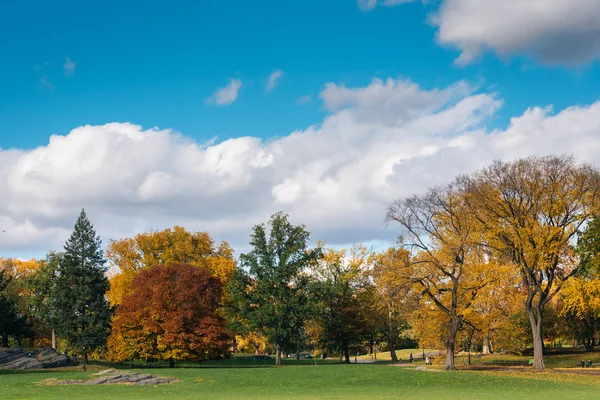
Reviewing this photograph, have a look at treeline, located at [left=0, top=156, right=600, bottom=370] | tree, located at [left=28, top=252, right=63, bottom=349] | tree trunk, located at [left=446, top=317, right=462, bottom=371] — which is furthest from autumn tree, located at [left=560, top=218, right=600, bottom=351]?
tree, located at [left=28, top=252, right=63, bottom=349]

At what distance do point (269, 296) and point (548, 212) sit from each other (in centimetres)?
3225

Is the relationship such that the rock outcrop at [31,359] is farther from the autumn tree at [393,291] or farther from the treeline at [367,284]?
the autumn tree at [393,291]

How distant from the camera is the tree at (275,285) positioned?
2584 inches

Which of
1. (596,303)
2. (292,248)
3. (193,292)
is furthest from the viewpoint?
(292,248)

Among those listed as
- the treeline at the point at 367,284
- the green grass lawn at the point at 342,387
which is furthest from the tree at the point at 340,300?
the green grass lawn at the point at 342,387

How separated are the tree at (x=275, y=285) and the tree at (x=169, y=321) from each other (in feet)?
14.7

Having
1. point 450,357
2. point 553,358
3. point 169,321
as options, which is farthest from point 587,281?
point 169,321

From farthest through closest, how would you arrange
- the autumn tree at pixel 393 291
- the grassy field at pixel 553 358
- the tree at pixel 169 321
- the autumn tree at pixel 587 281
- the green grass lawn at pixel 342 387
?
the tree at pixel 169 321, the grassy field at pixel 553 358, the autumn tree at pixel 393 291, the autumn tree at pixel 587 281, the green grass lawn at pixel 342 387

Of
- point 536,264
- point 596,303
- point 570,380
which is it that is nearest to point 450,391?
point 570,380

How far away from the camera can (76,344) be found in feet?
212

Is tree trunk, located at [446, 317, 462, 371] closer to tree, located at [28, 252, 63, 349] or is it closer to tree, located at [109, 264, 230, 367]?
tree, located at [109, 264, 230, 367]

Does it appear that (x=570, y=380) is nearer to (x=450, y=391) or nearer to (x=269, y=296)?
(x=450, y=391)

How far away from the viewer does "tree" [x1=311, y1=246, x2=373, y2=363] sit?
68688 millimetres

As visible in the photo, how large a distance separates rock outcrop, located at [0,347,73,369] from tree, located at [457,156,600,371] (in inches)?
1834
